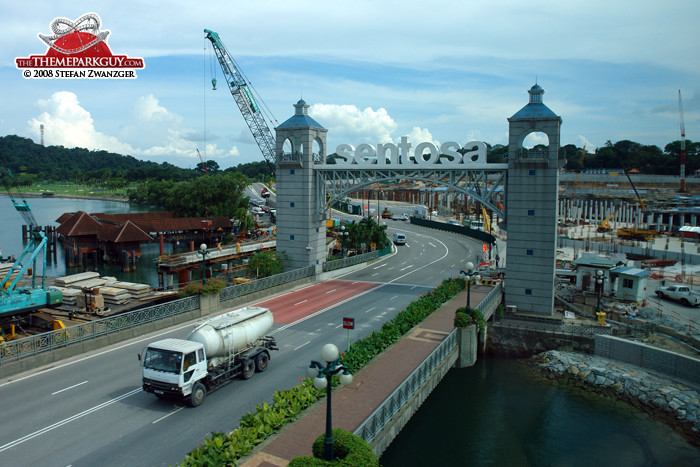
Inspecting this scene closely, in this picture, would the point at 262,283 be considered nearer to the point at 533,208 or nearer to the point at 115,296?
the point at 115,296

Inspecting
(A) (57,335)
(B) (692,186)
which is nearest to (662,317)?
(A) (57,335)

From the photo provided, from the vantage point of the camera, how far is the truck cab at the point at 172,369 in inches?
746

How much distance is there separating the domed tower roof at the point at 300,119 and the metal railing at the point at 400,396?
24713 millimetres

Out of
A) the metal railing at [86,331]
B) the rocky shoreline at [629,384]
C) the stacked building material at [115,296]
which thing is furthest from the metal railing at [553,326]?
the stacked building material at [115,296]

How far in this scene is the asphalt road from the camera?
643 inches

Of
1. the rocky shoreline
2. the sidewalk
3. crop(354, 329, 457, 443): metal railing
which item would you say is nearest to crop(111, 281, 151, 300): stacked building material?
the sidewalk

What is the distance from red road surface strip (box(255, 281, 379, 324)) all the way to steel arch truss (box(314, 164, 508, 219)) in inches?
270

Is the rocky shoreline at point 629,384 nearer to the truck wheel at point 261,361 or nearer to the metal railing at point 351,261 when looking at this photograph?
the truck wheel at point 261,361

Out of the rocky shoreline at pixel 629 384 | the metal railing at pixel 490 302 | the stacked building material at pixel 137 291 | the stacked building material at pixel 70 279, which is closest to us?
the rocky shoreline at pixel 629 384

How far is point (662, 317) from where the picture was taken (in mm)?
36469

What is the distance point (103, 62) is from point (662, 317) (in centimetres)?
4896

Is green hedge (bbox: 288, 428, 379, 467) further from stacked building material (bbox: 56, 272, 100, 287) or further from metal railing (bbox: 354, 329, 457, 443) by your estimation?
stacked building material (bbox: 56, 272, 100, 287)

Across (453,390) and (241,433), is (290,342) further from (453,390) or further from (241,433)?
(241,433)

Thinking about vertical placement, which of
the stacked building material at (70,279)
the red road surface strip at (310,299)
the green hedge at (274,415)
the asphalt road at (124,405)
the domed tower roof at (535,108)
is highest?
the domed tower roof at (535,108)
